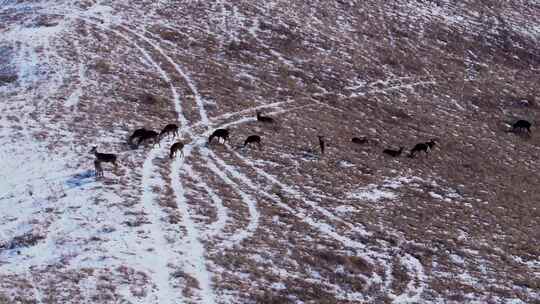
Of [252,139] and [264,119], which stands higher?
[252,139]

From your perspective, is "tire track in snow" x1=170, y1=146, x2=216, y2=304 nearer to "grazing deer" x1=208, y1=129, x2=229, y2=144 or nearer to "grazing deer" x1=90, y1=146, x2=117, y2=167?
"grazing deer" x1=90, y1=146, x2=117, y2=167

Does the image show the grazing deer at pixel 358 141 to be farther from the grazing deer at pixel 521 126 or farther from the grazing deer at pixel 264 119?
the grazing deer at pixel 521 126

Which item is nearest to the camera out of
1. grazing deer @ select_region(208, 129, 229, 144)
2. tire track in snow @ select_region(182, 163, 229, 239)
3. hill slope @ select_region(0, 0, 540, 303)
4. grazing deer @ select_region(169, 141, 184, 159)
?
hill slope @ select_region(0, 0, 540, 303)

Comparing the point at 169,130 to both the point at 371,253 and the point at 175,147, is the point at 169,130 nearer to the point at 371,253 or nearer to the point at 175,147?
the point at 175,147

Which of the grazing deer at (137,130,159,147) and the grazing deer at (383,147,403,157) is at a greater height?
the grazing deer at (137,130,159,147)

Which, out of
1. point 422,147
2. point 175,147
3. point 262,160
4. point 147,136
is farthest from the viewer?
point 422,147

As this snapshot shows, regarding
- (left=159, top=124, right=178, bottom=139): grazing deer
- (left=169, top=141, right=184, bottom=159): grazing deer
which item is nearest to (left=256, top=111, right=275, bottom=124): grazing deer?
(left=159, top=124, right=178, bottom=139): grazing deer

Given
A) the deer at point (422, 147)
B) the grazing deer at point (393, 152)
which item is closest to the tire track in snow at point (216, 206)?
the grazing deer at point (393, 152)

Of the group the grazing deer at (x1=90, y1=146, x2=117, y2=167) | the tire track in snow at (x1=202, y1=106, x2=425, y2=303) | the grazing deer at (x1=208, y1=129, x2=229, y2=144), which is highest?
the grazing deer at (x1=90, y1=146, x2=117, y2=167)

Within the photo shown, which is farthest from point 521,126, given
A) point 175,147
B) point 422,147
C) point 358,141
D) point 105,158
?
point 105,158
